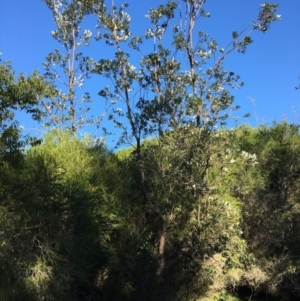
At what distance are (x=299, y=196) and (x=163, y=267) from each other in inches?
243

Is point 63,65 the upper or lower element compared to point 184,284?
upper

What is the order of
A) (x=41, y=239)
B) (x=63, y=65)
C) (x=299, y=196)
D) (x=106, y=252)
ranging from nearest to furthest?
(x=41, y=239) → (x=106, y=252) → (x=299, y=196) → (x=63, y=65)

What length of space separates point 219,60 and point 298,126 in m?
6.42

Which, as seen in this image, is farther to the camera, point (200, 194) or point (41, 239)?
point (200, 194)

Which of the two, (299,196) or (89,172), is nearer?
(89,172)

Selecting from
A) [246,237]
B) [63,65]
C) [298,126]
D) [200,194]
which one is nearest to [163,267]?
[200,194]

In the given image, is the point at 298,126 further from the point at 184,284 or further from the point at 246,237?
the point at 184,284

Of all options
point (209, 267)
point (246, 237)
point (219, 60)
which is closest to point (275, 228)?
point (246, 237)

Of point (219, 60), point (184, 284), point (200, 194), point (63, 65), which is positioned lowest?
point (184, 284)

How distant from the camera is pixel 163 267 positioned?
11.1 metres

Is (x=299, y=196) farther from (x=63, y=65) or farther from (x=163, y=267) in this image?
(x=63, y=65)

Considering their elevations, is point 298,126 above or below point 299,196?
above

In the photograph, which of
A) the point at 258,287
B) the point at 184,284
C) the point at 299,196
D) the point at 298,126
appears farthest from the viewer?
the point at 298,126

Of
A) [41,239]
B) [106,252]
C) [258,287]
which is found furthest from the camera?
[258,287]
